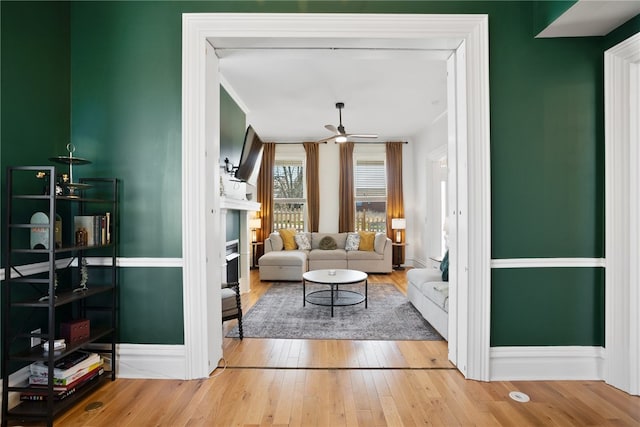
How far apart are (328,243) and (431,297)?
353cm

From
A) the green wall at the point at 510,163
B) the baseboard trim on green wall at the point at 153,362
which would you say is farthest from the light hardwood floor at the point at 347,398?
the green wall at the point at 510,163

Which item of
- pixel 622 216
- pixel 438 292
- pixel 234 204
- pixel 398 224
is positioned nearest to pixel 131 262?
pixel 234 204

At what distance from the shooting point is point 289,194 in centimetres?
768

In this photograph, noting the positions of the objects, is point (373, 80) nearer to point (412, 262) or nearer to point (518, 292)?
point (518, 292)

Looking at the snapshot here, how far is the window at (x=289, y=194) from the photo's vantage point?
765 centimetres

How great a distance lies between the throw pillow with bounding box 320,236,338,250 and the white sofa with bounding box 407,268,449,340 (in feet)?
8.53

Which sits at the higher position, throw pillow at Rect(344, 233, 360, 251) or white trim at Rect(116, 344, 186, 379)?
throw pillow at Rect(344, 233, 360, 251)

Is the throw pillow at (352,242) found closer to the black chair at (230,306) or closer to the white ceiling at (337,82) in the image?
the white ceiling at (337,82)

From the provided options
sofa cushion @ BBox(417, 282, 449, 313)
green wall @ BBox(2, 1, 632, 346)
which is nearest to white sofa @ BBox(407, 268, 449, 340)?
sofa cushion @ BBox(417, 282, 449, 313)

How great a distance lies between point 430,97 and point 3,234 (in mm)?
4871

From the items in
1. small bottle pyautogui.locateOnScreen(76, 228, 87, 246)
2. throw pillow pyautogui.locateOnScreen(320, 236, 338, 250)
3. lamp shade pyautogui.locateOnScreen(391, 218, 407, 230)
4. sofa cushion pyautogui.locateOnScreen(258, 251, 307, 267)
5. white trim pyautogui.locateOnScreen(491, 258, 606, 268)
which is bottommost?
sofa cushion pyautogui.locateOnScreen(258, 251, 307, 267)

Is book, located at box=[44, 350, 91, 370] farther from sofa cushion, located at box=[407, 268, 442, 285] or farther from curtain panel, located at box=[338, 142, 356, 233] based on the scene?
curtain panel, located at box=[338, 142, 356, 233]

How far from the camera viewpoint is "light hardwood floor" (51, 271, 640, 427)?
6.38ft

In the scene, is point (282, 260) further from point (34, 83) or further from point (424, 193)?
point (34, 83)
